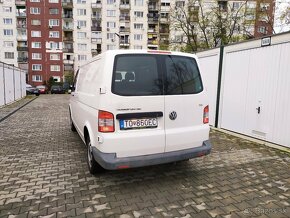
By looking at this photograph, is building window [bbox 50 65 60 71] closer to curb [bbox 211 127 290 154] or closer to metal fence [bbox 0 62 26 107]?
metal fence [bbox 0 62 26 107]

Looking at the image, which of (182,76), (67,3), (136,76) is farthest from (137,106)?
(67,3)

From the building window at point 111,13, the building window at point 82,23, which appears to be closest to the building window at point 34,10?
the building window at point 82,23

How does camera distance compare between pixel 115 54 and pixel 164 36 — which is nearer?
pixel 115 54

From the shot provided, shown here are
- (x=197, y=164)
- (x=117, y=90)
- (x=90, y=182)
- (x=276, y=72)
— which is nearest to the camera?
(x=117, y=90)

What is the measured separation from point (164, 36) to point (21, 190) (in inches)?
2084

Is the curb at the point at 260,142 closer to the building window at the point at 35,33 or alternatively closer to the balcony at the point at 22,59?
the balcony at the point at 22,59

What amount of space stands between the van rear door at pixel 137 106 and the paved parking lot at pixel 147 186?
689 mm

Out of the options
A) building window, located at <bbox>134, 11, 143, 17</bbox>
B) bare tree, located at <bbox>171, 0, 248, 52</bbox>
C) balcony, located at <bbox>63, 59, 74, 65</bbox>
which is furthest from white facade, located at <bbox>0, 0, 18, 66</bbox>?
bare tree, located at <bbox>171, 0, 248, 52</bbox>

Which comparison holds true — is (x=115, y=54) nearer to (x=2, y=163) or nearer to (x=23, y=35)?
(x=2, y=163)

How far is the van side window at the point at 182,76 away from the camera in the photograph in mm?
3854

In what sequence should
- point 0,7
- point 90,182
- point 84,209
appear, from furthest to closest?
point 0,7, point 90,182, point 84,209

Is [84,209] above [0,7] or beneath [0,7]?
beneath

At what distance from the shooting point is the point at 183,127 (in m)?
3.91

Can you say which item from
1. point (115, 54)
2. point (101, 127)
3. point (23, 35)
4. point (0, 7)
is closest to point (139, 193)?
Result: point (101, 127)
